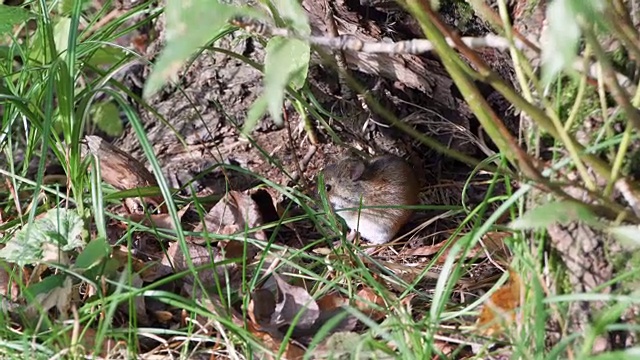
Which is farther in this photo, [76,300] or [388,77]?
[388,77]

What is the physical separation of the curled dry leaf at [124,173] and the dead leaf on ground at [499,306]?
1.43 meters

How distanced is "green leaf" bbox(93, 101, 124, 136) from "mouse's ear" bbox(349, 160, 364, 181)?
1246 millimetres

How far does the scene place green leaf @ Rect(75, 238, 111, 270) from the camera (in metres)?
2.27

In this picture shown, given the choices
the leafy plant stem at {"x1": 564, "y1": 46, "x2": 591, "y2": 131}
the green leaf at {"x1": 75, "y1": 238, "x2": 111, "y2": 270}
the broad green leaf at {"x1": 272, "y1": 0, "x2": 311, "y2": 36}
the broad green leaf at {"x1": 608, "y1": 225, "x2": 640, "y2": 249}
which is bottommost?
the green leaf at {"x1": 75, "y1": 238, "x2": 111, "y2": 270}

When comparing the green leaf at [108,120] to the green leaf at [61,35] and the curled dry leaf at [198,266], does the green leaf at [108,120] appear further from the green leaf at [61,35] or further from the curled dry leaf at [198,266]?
the curled dry leaf at [198,266]

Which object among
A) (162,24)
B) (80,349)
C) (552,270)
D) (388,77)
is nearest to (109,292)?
(80,349)

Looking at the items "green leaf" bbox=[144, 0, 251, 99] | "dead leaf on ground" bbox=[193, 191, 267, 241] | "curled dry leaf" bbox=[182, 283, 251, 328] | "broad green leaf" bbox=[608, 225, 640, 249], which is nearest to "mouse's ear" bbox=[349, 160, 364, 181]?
"dead leaf on ground" bbox=[193, 191, 267, 241]

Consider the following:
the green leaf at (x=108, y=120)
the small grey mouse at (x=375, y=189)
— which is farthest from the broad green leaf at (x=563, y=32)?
the green leaf at (x=108, y=120)

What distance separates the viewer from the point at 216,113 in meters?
3.69

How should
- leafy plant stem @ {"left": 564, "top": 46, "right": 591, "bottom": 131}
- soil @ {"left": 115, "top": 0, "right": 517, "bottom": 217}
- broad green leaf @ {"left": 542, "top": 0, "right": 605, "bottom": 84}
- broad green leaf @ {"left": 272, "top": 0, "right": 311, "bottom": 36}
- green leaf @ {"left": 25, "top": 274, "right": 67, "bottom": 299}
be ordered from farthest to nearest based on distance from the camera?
soil @ {"left": 115, "top": 0, "right": 517, "bottom": 217}, green leaf @ {"left": 25, "top": 274, "right": 67, "bottom": 299}, leafy plant stem @ {"left": 564, "top": 46, "right": 591, "bottom": 131}, broad green leaf @ {"left": 272, "top": 0, "right": 311, "bottom": 36}, broad green leaf @ {"left": 542, "top": 0, "right": 605, "bottom": 84}

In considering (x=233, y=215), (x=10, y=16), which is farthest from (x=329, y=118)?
(x=10, y=16)

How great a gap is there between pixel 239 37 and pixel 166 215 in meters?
0.89

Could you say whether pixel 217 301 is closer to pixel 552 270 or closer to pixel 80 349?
pixel 80 349

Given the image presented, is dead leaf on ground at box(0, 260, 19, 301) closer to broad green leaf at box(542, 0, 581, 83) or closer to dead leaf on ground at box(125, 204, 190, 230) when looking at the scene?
dead leaf on ground at box(125, 204, 190, 230)
